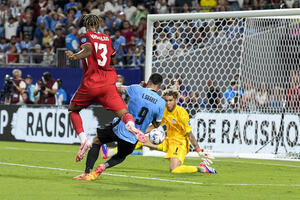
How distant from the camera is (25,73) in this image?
2191 cm

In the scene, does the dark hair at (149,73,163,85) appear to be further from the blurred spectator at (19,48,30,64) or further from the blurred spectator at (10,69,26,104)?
the blurred spectator at (19,48,30,64)

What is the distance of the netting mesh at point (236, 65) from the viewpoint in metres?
14.5

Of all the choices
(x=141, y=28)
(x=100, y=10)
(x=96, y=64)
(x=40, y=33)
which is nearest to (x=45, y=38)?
(x=40, y=33)

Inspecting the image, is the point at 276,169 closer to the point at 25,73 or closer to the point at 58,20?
the point at 25,73

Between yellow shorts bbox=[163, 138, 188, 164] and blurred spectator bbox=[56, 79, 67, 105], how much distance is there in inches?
330

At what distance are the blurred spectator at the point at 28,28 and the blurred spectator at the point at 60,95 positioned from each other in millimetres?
5236

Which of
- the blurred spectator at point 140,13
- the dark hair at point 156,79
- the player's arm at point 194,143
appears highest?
the blurred spectator at point 140,13

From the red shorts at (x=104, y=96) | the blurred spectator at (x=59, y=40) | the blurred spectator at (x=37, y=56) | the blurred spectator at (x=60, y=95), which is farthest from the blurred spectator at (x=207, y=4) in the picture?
the red shorts at (x=104, y=96)

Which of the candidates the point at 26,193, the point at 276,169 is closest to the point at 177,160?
the point at 276,169

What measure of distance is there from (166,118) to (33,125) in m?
7.54

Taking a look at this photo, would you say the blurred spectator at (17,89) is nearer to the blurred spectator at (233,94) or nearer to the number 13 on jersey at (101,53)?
the blurred spectator at (233,94)

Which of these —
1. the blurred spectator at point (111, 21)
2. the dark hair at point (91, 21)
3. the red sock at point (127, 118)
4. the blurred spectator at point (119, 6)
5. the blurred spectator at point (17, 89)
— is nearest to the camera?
the red sock at point (127, 118)

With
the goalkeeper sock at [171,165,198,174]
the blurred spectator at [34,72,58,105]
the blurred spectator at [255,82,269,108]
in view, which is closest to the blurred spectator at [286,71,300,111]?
the blurred spectator at [255,82,269,108]

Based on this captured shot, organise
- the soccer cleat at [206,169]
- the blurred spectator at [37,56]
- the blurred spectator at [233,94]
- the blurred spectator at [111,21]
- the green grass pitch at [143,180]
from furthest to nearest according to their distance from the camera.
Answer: the blurred spectator at [111,21] < the blurred spectator at [37,56] < the blurred spectator at [233,94] < the soccer cleat at [206,169] < the green grass pitch at [143,180]
